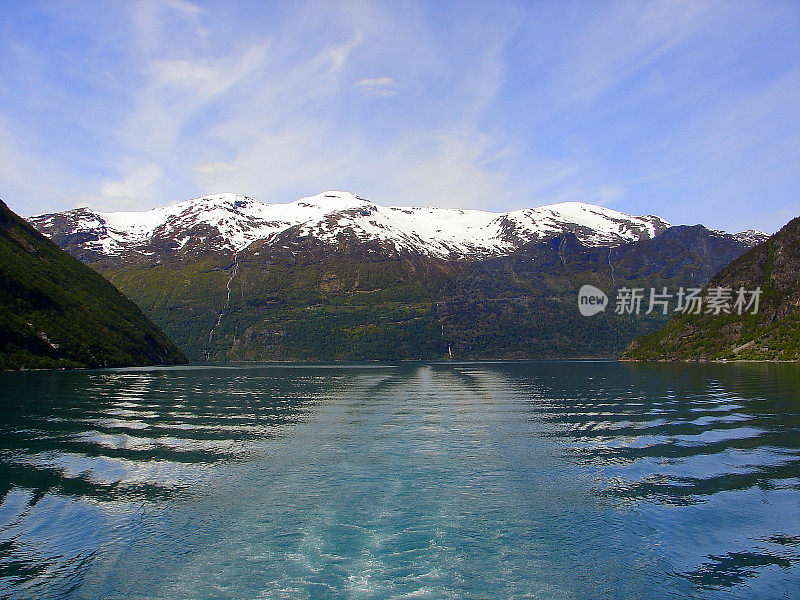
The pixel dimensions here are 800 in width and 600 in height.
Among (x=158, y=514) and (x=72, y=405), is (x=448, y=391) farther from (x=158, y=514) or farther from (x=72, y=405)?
(x=158, y=514)

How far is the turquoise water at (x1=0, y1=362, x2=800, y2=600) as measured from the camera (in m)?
20.6

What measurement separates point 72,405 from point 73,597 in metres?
63.6

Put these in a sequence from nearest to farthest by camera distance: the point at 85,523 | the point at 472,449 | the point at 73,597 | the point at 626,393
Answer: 1. the point at 73,597
2. the point at 85,523
3. the point at 472,449
4. the point at 626,393

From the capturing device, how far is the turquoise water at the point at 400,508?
67.7 ft

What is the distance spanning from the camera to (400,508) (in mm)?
29234

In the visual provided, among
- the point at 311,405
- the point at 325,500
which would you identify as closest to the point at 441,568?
the point at 325,500

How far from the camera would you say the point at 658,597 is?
63.6 ft

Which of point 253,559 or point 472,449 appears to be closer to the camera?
point 253,559

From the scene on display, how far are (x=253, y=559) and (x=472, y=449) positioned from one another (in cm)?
2564

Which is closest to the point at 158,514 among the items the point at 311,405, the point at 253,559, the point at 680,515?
the point at 253,559

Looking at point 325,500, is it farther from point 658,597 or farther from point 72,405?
point 72,405

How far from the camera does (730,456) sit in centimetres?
4078

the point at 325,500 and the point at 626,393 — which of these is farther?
the point at 626,393

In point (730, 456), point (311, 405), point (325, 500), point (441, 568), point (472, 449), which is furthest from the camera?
point (311, 405)
